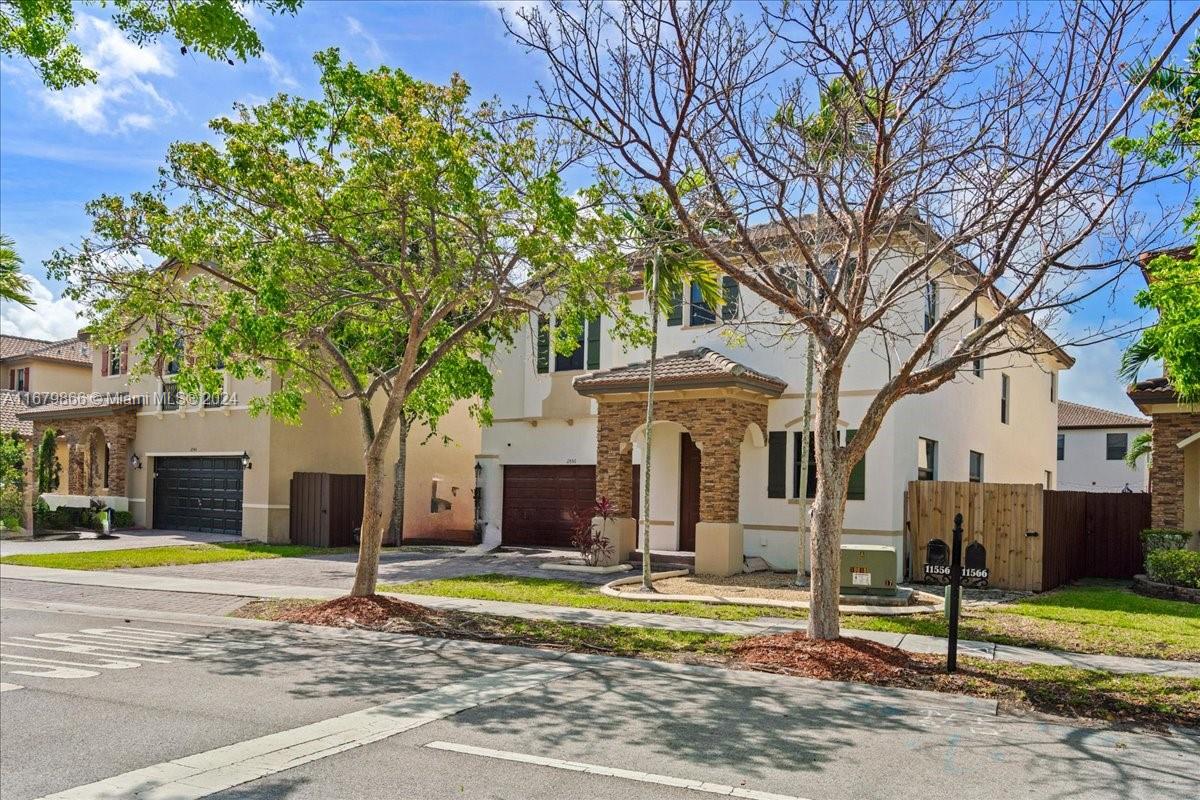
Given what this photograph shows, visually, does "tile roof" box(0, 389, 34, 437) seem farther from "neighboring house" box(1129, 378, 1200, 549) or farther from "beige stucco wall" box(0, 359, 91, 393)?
"neighboring house" box(1129, 378, 1200, 549)

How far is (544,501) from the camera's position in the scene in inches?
972

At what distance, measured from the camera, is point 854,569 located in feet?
48.9

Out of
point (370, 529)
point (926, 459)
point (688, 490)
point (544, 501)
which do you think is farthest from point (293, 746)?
point (544, 501)

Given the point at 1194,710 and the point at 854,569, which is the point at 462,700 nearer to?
the point at 1194,710

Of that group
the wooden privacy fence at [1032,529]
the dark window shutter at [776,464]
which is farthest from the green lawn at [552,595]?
the dark window shutter at [776,464]

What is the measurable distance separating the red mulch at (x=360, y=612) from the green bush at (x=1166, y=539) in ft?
43.8

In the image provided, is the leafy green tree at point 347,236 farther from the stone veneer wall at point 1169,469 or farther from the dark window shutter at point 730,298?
the stone veneer wall at point 1169,469

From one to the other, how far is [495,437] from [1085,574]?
14.5 metres

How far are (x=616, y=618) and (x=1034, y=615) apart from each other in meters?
6.07

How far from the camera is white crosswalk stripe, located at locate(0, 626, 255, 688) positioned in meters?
9.90

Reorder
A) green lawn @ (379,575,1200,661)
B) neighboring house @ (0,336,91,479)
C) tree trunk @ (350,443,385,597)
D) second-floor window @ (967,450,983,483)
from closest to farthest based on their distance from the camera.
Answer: green lawn @ (379,575,1200,661) → tree trunk @ (350,443,385,597) → second-floor window @ (967,450,983,483) → neighboring house @ (0,336,91,479)

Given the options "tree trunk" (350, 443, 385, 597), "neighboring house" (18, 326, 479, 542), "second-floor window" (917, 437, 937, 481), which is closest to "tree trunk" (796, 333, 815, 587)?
"second-floor window" (917, 437, 937, 481)

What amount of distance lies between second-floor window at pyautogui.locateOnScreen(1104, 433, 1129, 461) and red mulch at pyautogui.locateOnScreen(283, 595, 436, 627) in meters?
A: 44.1

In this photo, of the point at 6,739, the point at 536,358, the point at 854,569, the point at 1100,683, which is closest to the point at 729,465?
the point at 854,569
